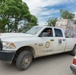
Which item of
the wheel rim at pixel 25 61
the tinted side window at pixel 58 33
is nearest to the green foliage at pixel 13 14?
the tinted side window at pixel 58 33

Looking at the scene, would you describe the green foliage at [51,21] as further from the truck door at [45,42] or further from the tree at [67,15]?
the truck door at [45,42]

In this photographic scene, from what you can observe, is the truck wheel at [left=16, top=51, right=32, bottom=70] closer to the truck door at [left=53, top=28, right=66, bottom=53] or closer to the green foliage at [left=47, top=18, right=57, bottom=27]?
the truck door at [left=53, top=28, right=66, bottom=53]

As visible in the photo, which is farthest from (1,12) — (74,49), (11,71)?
(11,71)

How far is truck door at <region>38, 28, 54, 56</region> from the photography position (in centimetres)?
525

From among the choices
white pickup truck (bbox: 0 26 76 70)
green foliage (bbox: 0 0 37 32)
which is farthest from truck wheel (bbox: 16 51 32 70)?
green foliage (bbox: 0 0 37 32)

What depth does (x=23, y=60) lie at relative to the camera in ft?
15.3

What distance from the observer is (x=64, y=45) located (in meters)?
6.61

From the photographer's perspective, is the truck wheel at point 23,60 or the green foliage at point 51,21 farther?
the green foliage at point 51,21

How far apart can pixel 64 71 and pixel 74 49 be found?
3.06m

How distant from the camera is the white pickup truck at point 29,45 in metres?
4.30

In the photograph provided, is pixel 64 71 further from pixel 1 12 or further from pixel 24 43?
pixel 1 12

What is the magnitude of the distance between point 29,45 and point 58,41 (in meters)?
1.93

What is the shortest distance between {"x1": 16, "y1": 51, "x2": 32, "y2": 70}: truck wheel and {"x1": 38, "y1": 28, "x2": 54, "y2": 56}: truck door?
2.13 feet

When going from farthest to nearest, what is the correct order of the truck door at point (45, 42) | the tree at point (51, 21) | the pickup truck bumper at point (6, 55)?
the tree at point (51, 21), the truck door at point (45, 42), the pickup truck bumper at point (6, 55)
